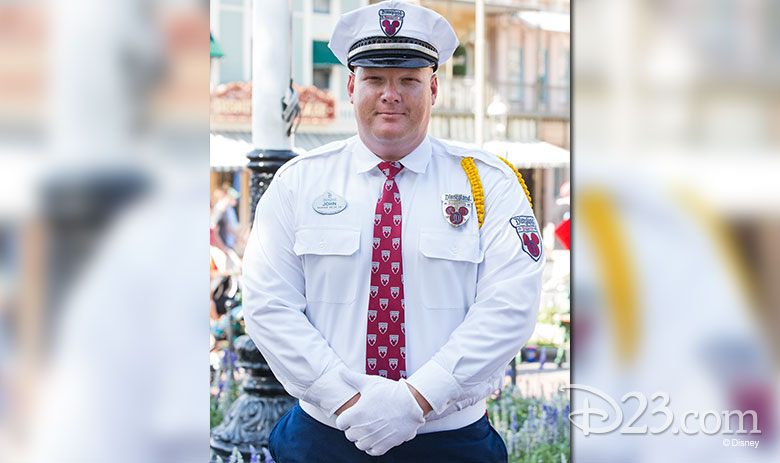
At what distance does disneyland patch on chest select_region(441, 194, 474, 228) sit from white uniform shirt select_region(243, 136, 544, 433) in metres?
0.02

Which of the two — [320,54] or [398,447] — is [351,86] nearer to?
[398,447]

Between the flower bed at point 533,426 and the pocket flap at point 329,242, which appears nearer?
the pocket flap at point 329,242

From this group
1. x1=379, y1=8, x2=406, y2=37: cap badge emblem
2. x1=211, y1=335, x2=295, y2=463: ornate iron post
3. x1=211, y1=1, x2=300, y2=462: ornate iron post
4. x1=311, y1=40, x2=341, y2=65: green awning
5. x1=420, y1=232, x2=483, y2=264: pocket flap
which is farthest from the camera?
x1=311, y1=40, x2=341, y2=65: green awning

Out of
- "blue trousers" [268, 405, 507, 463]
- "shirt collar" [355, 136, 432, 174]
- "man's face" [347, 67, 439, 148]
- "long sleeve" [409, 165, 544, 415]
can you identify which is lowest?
"blue trousers" [268, 405, 507, 463]

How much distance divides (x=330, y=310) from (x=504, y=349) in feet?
1.49

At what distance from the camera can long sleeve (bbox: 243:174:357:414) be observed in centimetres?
232

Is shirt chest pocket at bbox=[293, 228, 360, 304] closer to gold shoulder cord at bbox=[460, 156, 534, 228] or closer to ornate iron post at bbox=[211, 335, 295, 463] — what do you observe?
gold shoulder cord at bbox=[460, 156, 534, 228]

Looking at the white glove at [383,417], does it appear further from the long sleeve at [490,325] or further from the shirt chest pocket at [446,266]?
the shirt chest pocket at [446,266]

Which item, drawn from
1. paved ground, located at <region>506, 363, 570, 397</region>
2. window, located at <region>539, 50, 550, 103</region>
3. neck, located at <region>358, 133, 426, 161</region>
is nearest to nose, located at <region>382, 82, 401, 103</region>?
neck, located at <region>358, 133, 426, 161</region>

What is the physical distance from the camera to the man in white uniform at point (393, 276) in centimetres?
231

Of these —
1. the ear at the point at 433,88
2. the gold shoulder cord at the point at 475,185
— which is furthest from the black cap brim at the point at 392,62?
the gold shoulder cord at the point at 475,185

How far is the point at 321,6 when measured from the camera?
22656 mm

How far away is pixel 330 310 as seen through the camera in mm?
2434

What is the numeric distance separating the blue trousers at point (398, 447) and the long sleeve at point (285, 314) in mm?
145
